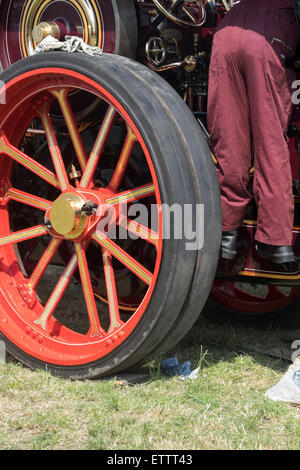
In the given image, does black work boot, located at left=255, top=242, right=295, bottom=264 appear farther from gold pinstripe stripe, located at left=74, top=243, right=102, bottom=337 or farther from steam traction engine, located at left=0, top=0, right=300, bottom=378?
gold pinstripe stripe, located at left=74, top=243, right=102, bottom=337

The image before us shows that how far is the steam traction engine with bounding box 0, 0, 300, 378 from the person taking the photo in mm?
2344

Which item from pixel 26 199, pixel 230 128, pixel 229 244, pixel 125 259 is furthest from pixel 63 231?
pixel 230 128

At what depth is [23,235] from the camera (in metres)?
2.84

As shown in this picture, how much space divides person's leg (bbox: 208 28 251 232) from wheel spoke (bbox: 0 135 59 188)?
69 cm

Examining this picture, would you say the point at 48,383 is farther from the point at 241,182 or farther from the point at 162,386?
the point at 241,182

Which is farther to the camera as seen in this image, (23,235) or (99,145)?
(23,235)

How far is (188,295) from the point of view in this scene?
7.77 feet

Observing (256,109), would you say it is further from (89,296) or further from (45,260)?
(45,260)

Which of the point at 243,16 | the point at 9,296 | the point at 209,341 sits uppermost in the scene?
the point at 243,16

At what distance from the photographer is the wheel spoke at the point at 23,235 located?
9.09 feet

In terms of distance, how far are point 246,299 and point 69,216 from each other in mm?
1266
